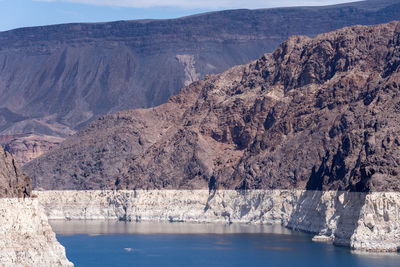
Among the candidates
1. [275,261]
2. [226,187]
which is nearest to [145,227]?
[226,187]

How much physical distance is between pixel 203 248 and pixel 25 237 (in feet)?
206

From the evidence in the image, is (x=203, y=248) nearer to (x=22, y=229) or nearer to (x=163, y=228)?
(x=163, y=228)

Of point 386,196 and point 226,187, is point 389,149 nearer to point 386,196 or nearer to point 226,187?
point 386,196

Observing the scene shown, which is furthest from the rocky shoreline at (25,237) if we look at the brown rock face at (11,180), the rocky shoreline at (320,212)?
the rocky shoreline at (320,212)

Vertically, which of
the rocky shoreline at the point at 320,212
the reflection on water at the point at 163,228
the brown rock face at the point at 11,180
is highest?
the brown rock face at the point at 11,180

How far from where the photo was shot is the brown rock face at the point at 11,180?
84.5 metres

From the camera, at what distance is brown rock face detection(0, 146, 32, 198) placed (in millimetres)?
84500

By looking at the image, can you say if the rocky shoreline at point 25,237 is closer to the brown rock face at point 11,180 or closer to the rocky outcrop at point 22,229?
the rocky outcrop at point 22,229

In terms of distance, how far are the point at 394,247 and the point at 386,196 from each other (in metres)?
5.42

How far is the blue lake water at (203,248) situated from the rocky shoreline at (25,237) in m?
37.4

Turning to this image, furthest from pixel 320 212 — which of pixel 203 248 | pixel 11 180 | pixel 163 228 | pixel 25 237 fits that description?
pixel 25 237

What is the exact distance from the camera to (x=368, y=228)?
117m

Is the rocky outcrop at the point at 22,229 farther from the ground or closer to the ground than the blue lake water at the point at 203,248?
farther from the ground

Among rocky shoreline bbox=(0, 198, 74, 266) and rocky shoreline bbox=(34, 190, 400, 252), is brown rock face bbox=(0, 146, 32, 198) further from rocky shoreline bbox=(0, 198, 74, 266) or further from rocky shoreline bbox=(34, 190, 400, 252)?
rocky shoreline bbox=(34, 190, 400, 252)
